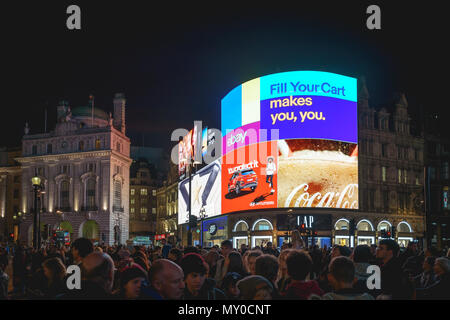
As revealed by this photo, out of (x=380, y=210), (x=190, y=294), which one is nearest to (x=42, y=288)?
(x=190, y=294)

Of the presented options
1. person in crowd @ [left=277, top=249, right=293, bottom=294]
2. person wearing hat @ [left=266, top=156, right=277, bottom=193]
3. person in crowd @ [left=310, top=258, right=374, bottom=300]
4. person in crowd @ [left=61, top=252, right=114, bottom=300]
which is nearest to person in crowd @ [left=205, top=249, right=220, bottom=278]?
person in crowd @ [left=277, top=249, right=293, bottom=294]

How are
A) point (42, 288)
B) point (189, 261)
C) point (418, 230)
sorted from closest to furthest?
point (189, 261) → point (42, 288) → point (418, 230)

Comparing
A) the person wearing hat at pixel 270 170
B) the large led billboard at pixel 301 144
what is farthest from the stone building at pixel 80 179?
the person wearing hat at pixel 270 170

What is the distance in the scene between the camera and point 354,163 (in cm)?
6034

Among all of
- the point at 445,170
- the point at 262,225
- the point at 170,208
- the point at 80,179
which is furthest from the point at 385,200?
the point at 80,179

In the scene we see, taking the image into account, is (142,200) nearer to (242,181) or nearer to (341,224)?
(242,181)

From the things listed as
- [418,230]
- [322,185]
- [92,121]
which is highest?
[92,121]

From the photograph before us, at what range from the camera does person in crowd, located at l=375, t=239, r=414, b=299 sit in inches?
306

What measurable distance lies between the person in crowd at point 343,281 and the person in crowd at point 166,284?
150cm

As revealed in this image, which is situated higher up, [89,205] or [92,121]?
[92,121]
